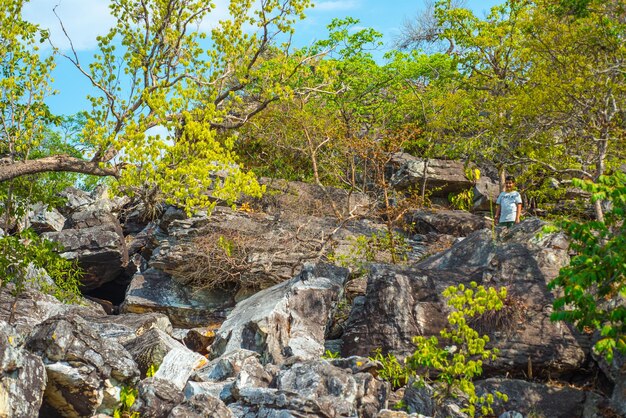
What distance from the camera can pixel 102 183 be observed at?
113ft

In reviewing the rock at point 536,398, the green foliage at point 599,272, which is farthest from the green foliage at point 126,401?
the green foliage at point 599,272

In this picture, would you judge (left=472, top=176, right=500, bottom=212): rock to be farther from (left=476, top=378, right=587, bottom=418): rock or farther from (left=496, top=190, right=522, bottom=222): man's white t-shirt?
(left=476, top=378, right=587, bottom=418): rock

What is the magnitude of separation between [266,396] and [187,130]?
572cm

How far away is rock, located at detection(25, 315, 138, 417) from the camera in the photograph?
1127 centimetres

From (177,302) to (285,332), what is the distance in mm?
6741

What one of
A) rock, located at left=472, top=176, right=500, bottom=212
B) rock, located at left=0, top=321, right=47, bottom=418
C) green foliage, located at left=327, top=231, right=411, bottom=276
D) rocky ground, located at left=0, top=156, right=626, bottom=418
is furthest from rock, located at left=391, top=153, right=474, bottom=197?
rock, located at left=0, top=321, right=47, bottom=418

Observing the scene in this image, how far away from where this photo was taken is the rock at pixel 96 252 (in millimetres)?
24312

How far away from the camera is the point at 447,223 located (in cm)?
2420

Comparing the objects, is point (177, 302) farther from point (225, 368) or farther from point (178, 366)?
point (225, 368)

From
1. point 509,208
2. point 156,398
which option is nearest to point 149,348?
point 156,398

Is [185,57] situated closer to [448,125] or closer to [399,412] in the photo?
[399,412]

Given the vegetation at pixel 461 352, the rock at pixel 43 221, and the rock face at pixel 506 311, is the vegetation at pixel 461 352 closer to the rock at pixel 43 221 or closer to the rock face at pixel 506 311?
the rock face at pixel 506 311

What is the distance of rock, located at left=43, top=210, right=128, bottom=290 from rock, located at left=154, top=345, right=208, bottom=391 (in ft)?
36.0

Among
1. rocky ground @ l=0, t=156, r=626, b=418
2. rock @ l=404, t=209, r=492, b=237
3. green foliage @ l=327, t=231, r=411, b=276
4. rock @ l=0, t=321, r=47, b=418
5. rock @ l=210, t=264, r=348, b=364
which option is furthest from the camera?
rock @ l=404, t=209, r=492, b=237
